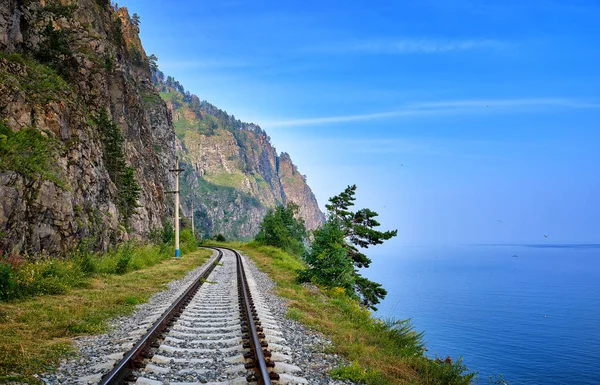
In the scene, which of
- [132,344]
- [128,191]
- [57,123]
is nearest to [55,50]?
[57,123]

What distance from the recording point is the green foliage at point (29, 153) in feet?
42.7

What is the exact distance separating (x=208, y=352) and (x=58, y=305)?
5.32 m

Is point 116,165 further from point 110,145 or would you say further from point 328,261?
point 328,261

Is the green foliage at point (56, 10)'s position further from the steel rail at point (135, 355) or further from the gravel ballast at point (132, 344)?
the steel rail at point (135, 355)

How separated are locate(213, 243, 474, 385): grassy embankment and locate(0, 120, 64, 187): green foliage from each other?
9.72 meters

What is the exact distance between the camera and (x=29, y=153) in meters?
14.2

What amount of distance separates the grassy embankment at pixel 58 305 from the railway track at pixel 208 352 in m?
1.17

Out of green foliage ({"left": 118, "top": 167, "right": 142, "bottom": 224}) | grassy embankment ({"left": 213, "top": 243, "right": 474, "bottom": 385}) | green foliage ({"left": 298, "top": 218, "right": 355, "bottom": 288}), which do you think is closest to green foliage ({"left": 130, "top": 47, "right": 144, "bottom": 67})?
green foliage ({"left": 118, "top": 167, "right": 142, "bottom": 224})

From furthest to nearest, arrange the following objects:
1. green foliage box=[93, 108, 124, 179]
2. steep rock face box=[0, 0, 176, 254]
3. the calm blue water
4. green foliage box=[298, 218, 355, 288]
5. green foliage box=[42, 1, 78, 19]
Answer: green foliage box=[93, 108, 124, 179], green foliage box=[42, 1, 78, 19], the calm blue water, green foliage box=[298, 218, 355, 288], steep rock face box=[0, 0, 176, 254]

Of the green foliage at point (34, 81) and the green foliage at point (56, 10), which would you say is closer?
the green foliage at point (34, 81)

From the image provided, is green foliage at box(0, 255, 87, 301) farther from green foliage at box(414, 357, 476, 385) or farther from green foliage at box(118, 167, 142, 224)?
green foliage at box(118, 167, 142, 224)

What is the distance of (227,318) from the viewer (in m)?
8.63

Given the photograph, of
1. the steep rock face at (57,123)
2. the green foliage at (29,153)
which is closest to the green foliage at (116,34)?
the steep rock face at (57,123)

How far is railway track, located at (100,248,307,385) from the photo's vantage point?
15.6 feet
